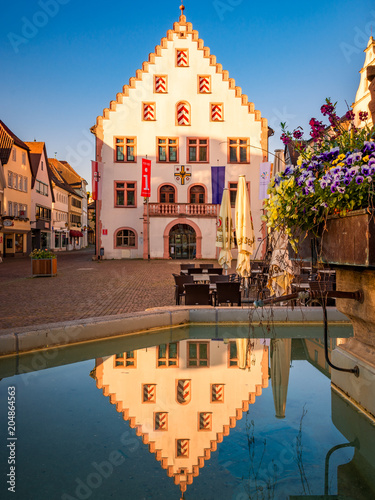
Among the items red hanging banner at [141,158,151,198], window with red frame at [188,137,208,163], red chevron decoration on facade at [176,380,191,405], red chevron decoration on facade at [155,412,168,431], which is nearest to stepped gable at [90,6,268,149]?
window with red frame at [188,137,208,163]

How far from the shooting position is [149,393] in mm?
4512

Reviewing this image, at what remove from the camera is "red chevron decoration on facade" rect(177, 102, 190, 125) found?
34469 mm

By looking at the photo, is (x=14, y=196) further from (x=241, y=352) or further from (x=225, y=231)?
(x=241, y=352)

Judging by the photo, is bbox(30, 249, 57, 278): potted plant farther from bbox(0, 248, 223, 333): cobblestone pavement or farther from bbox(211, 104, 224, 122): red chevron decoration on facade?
bbox(211, 104, 224, 122): red chevron decoration on facade

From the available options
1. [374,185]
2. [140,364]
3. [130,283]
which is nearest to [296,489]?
[374,185]

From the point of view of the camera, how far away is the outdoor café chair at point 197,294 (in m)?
9.02

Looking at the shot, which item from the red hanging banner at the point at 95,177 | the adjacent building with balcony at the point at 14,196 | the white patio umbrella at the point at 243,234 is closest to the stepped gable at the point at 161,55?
the red hanging banner at the point at 95,177

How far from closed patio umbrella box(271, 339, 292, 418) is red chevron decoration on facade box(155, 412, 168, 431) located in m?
1.02

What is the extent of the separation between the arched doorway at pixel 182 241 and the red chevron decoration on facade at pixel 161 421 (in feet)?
100

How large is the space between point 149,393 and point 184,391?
14.4 inches

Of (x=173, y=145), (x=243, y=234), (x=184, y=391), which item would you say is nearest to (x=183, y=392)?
(x=184, y=391)

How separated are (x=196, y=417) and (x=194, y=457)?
0.68 metres

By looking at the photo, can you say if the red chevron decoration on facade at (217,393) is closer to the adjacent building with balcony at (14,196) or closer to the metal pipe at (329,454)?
the metal pipe at (329,454)

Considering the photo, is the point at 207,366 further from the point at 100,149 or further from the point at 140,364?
the point at 100,149
